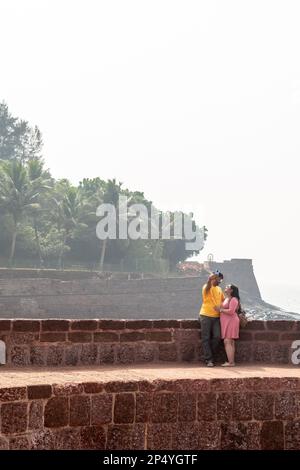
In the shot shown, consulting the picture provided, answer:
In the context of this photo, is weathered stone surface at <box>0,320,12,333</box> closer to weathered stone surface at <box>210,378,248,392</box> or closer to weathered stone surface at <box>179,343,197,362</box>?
weathered stone surface at <box>179,343,197,362</box>

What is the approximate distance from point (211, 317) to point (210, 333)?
8.5 inches

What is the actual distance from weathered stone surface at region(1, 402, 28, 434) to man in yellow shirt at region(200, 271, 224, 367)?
3.73m

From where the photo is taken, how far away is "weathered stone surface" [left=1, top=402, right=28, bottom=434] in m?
6.74

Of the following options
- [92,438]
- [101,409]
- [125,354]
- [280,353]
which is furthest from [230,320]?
[92,438]

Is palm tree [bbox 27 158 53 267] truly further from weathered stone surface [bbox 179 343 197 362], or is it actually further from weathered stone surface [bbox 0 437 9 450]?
weathered stone surface [bbox 0 437 9 450]

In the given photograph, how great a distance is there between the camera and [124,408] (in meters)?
7.39

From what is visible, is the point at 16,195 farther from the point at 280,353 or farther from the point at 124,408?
the point at 124,408

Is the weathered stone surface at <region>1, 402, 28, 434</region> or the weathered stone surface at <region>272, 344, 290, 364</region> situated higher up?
Result: the weathered stone surface at <region>272, 344, 290, 364</region>

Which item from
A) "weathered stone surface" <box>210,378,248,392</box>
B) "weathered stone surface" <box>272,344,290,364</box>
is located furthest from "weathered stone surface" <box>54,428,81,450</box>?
"weathered stone surface" <box>272,344,290,364</box>

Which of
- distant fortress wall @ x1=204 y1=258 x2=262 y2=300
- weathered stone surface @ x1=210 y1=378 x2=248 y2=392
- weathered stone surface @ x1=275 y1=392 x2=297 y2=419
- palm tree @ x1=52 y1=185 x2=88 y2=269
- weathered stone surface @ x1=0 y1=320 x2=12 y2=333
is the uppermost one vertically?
palm tree @ x1=52 y1=185 x2=88 y2=269

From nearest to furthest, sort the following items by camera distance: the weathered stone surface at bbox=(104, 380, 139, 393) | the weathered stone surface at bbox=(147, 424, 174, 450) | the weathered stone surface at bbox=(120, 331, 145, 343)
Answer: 1. the weathered stone surface at bbox=(104, 380, 139, 393)
2. the weathered stone surface at bbox=(147, 424, 174, 450)
3. the weathered stone surface at bbox=(120, 331, 145, 343)

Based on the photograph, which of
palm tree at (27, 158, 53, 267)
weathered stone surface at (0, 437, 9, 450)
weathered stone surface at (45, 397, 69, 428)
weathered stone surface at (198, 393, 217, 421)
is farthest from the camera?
palm tree at (27, 158, 53, 267)

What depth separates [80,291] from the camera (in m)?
64.8

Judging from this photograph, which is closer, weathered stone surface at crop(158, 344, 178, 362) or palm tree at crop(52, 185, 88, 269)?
weathered stone surface at crop(158, 344, 178, 362)
